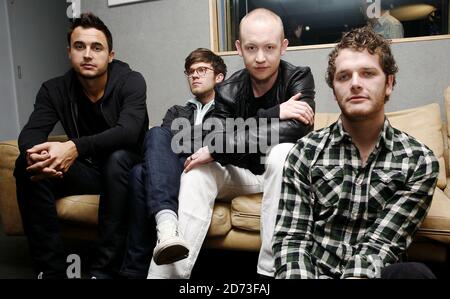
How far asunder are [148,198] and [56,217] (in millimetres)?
472

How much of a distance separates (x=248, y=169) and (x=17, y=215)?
1159 millimetres

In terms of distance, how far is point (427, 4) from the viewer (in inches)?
83.5

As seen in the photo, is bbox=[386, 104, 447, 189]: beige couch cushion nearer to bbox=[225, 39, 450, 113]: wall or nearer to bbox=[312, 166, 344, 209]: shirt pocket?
bbox=[225, 39, 450, 113]: wall

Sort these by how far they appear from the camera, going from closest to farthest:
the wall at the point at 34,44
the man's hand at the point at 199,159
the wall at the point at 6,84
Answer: the man's hand at the point at 199,159
the wall at the point at 6,84
the wall at the point at 34,44

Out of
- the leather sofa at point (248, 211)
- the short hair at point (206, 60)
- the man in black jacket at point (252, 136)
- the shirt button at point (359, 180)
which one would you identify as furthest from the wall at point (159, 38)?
the shirt button at point (359, 180)

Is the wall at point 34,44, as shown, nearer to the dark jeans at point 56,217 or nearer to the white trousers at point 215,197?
the dark jeans at point 56,217

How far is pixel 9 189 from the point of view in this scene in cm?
183

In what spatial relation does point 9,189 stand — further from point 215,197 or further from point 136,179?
point 215,197

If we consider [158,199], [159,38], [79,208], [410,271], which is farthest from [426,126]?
[159,38]

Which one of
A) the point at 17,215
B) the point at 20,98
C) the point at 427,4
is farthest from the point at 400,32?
the point at 20,98

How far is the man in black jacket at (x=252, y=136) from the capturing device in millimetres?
1328

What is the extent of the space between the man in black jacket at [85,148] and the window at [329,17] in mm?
896

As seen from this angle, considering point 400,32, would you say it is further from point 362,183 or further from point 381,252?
point 381,252

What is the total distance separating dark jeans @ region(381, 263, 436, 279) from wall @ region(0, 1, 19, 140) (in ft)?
12.0
